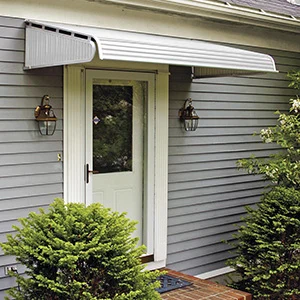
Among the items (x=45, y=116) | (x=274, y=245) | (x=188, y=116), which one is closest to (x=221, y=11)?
(x=188, y=116)

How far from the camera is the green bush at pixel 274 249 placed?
239 inches

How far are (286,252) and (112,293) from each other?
2352mm

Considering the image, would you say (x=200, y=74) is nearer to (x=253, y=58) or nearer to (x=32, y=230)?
(x=253, y=58)

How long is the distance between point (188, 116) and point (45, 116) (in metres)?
1.91

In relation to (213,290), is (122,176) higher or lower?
higher

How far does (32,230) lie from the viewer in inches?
180

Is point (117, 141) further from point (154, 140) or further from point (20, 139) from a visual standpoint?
point (20, 139)

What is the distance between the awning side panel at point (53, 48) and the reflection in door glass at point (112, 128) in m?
0.91

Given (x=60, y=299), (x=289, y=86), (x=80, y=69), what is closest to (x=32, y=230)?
(x=60, y=299)

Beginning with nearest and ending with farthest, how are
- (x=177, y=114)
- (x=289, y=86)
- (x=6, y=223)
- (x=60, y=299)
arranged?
1. (x=60, y=299)
2. (x=6, y=223)
3. (x=177, y=114)
4. (x=289, y=86)

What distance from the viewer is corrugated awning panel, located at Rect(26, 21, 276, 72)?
16.0 ft

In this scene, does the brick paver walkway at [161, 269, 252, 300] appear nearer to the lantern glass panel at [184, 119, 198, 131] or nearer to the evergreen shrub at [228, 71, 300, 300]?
the evergreen shrub at [228, 71, 300, 300]

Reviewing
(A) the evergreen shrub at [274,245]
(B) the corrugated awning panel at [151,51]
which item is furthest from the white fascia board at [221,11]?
(A) the evergreen shrub at [274,245]

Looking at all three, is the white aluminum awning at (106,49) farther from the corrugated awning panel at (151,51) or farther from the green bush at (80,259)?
the green bush at (80,259)
